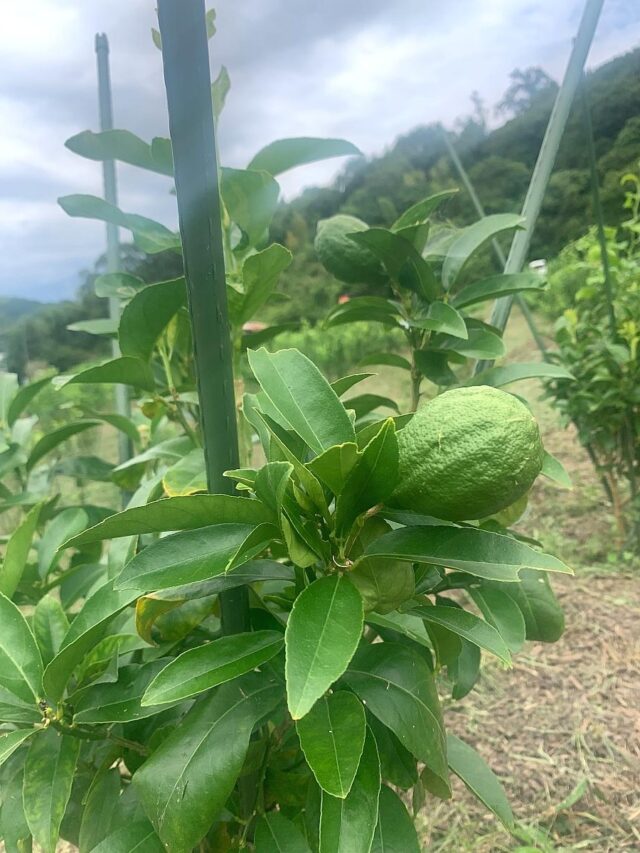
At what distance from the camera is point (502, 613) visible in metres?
0.51

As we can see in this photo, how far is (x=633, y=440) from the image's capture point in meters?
1.73

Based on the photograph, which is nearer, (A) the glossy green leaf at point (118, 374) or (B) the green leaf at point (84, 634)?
(B) the green leaf at point (84, 634)

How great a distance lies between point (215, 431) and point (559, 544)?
1710 mm

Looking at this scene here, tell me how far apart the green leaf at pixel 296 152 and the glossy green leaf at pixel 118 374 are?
0.78 ft

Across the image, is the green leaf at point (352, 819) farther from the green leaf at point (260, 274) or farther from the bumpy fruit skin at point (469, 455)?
the green leaf at point (260, 274)

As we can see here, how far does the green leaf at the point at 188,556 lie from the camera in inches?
15.4

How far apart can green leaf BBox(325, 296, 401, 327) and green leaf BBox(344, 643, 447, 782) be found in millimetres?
407

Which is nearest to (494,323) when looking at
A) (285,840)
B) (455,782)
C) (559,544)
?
(285,840)

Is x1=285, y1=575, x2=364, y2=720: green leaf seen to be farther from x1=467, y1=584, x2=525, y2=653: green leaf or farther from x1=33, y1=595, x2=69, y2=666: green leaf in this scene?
x1=33, y1=595, x2=69, y2=666: green leaf

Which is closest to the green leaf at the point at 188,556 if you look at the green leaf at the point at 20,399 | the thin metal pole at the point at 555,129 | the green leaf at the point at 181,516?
the green leaf at the point at 181,516

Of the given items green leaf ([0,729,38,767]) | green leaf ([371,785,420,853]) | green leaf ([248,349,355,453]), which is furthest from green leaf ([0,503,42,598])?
green leaf ([371,785,420,853])

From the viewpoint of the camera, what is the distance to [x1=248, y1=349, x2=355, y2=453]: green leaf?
0.43 m

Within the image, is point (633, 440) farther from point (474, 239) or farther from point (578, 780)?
point (474, 239)

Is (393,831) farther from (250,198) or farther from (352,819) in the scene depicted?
(250,198)
